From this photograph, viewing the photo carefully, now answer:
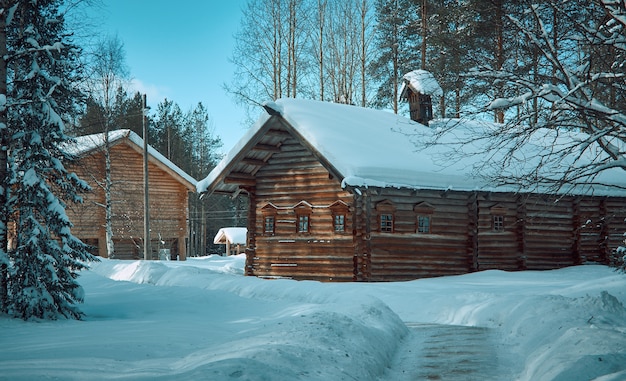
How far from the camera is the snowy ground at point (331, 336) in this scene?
5.96m

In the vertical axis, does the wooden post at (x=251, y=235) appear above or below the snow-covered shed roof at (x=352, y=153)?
below

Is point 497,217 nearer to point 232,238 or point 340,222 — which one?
point 340,222

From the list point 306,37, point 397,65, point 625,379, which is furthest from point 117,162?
point 625,379

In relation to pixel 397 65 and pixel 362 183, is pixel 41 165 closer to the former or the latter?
pixel 362 183

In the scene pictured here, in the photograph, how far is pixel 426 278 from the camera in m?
18.4

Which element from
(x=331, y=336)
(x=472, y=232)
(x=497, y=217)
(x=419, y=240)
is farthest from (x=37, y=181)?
(x=497, y=217)

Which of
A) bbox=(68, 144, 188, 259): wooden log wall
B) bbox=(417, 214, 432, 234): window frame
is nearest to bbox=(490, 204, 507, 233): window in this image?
bbox=(417, 214, 432, 234): window frame

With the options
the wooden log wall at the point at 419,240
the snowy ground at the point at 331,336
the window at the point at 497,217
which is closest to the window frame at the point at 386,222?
the wooden log wall at the point at 419,240

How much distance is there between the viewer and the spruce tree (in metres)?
10.2

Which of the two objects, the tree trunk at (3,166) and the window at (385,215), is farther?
the window at (385,215)

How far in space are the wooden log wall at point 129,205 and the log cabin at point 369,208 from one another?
34.6ft


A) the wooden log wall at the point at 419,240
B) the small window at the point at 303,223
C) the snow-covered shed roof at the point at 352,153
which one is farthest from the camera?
the small window at the point at 303,223

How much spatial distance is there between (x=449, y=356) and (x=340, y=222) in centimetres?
1050

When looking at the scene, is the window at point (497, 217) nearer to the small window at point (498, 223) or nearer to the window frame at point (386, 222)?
the small window at point (498, 223)
